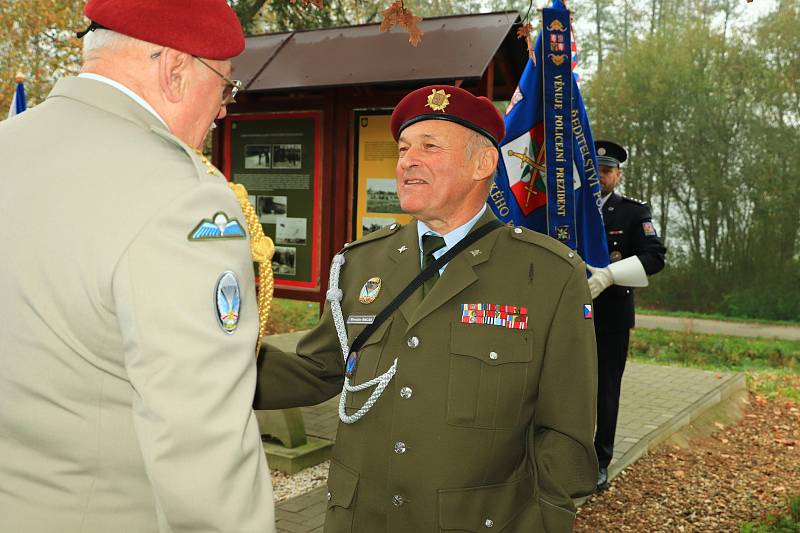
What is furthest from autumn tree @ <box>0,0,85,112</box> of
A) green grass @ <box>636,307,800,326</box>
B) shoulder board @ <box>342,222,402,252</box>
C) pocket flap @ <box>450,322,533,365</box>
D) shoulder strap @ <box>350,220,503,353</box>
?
green grass @ <box>636,307,800,326</box>

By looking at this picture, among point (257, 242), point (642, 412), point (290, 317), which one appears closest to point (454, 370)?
point (257, 242)

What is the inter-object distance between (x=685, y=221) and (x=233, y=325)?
25.0m

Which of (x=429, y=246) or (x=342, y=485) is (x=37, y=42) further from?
(x=342, y=485)

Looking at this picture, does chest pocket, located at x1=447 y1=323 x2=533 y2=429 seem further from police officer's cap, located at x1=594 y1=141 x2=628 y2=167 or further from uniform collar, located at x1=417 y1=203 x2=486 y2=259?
police officer's cap, located at x1=594 y1=141 x2=628 y2=167

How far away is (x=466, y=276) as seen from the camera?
2.41 metres

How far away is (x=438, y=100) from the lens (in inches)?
104

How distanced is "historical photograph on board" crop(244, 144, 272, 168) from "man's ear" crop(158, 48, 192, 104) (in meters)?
5.30

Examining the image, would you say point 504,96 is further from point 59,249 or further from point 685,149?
point 685,149

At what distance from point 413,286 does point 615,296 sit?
324 cm

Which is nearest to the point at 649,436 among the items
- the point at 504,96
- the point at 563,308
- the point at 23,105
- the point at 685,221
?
the point at 504,96

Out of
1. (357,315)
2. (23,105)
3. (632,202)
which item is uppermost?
(23,105)

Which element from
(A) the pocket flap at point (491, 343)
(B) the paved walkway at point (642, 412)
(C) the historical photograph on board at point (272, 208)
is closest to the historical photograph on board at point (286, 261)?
(C) the historical photograph on board at point (272, 208)

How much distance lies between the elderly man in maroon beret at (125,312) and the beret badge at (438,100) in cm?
126

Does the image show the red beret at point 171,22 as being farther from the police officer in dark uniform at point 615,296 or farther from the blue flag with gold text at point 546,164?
the police officer in dark uniform at point 615,296
